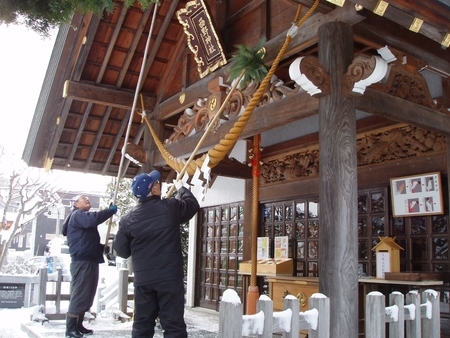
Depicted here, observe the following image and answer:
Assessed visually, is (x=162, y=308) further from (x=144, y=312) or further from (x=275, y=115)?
(x=275, y=115)

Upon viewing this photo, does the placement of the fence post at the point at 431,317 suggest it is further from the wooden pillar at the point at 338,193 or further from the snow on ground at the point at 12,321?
the snow on ground at the point at 12,321

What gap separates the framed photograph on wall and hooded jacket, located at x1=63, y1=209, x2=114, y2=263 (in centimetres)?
367

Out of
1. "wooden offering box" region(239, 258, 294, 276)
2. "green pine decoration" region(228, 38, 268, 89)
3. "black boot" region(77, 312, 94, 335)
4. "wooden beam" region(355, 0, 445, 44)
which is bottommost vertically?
"black boot" region(77, 312, 94, 335)

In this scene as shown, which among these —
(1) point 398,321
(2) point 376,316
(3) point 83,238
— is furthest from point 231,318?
(3) point 83,238

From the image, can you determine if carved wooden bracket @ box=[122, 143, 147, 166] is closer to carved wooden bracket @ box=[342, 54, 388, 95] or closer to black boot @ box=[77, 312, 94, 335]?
black boot @ box=[77, 312, 94, 335]

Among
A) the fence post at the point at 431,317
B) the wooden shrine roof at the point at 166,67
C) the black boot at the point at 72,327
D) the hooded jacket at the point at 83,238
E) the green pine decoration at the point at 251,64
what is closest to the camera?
the fence post at the point at 431,317

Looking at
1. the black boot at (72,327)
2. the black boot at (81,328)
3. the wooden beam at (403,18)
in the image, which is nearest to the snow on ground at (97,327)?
the black boot at (81,328)

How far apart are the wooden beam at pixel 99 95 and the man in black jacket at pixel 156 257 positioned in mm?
3529

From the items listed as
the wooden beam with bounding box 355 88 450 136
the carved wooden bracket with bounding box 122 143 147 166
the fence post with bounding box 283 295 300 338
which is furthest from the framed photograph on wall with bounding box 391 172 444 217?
the carved wooden bracket with bounding box 122 143 147 166

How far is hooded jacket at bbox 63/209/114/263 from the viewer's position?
550 centimetres

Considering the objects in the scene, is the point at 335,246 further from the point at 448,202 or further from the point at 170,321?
the point at 448,202

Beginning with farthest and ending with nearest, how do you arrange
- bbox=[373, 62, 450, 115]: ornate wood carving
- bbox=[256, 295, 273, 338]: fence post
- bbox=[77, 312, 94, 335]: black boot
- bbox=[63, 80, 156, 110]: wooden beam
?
bbox=[63, 80, 156, 110]: wooden beam < bbox=[77, 312, 94, 335]: black boot < bbox=[373, 62, 450, 115]: ornate wood carving < bbox=[256, 295, 273, 338]: fence post

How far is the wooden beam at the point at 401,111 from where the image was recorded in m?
4.30

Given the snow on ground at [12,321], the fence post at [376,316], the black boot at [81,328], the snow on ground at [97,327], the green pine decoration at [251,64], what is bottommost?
the snow on ground at [12,321]
